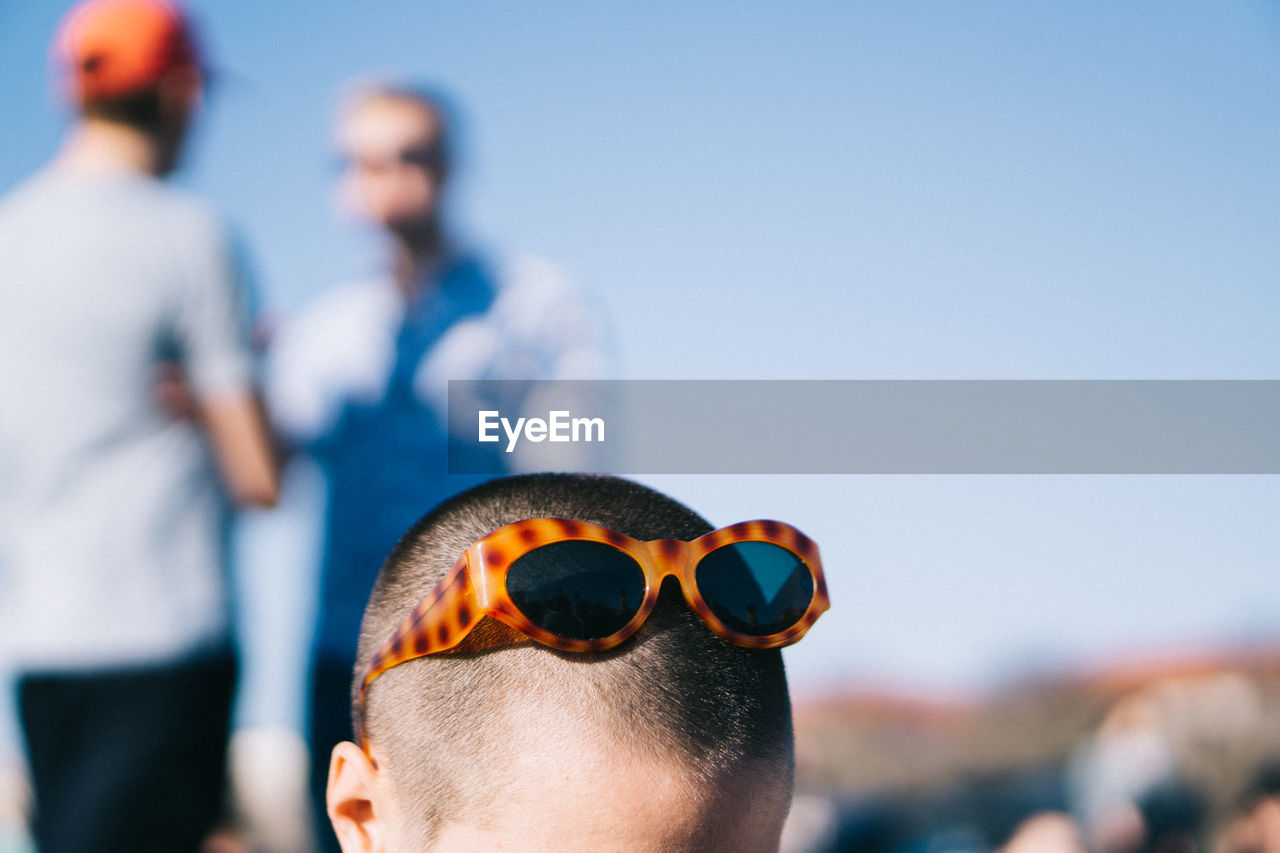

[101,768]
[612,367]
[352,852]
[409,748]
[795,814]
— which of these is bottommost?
[795,814]

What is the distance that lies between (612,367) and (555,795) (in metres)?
1.70

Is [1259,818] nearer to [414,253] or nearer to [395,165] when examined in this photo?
[414,253]

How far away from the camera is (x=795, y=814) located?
4.16m

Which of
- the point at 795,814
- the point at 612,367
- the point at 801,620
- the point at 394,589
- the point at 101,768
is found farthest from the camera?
the point at 795,814

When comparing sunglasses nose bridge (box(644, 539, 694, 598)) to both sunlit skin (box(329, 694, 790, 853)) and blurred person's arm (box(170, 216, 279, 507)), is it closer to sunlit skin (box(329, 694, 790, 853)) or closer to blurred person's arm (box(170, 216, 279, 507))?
sunlit skin (box(329, 694, 790, 853))

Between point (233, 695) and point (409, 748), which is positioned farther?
point (233, 695)

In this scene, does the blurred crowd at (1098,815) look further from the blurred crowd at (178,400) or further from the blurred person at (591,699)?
the blurred person at (591,699)

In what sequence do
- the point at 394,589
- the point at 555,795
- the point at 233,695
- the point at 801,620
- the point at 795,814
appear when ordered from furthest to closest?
the point at 795,814, the point at 233,695, the point at 394,589, the point at 801,620, the point at 555,795

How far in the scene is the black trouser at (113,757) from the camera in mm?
1975

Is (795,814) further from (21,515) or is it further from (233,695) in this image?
(21,515)

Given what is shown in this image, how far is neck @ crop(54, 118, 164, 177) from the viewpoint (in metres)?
2.29

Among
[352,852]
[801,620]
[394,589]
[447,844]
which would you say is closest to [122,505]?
[394,589]

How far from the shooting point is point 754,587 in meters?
1.15

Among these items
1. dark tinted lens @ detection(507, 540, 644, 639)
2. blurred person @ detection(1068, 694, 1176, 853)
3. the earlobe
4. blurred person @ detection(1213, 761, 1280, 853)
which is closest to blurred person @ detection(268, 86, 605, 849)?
the earlobe
